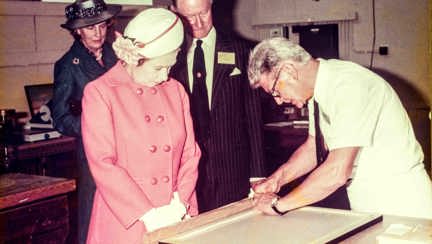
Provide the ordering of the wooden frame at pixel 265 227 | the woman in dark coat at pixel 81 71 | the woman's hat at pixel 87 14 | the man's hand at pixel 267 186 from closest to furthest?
the wooden frame at pixel 265 227 < the man's hand at pixel 267 186 < the woman in dark coat at pixel 81 71 < the woman's hat at pixel 87 14

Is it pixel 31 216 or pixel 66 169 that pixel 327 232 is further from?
pixel 66 169

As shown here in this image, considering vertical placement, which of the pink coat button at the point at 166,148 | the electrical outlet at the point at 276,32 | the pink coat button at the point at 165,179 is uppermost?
the electrical outlet at the point at 276,32

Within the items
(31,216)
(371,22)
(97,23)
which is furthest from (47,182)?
(371,22)

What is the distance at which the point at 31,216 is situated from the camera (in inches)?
108

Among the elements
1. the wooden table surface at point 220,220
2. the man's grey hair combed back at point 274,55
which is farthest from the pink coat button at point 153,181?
the man's grey hair combed back at point 274,55

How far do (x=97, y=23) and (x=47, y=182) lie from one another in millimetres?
1084

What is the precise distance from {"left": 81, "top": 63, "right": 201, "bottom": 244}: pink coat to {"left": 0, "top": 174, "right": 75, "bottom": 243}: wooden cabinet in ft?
2.05

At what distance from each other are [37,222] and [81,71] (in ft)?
3.22

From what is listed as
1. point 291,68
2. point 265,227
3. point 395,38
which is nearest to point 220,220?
point 265,227

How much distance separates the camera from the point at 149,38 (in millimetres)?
2031

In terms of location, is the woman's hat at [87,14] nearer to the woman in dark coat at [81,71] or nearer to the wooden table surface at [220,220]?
the woman in dark coat at [81,71]

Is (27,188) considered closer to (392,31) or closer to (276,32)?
(392,31)

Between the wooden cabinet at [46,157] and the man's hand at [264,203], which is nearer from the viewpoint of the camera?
the man's hand at [264,203]

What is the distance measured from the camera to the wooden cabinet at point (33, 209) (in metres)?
A: 2.65
